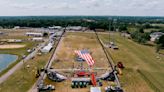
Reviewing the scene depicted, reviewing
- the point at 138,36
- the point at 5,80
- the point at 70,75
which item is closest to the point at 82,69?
the point at 70,75

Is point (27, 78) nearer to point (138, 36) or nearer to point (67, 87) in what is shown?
point (67, 87)

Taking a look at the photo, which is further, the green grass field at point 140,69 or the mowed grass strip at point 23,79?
the green grass field at point 140,69

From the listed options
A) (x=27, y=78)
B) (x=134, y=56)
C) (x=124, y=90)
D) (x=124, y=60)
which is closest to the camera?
(x=124, y=90)

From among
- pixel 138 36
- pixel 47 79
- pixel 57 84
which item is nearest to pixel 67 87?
pixel 57 84

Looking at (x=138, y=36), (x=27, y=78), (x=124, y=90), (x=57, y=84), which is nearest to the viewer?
(x=124, y=90)

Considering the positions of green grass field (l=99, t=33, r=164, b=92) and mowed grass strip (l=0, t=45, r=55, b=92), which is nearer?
mowed grass strip (l=0, t=45, r=55, b=92)

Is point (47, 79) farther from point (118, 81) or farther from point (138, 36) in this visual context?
point (138, 36)

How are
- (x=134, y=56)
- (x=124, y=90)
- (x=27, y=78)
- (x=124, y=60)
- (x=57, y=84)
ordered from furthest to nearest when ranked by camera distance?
(x=134, y=56), (x=124, y=60), (x=27, y=78), (x=57, y=84), (x=124, y=90)

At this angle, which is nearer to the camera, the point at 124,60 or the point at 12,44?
the point at 124,60

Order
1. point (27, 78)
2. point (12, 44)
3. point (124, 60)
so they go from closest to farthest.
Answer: point (27, 78) → point (124, 60) → point (12, 44)

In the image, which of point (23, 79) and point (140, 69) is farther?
point (140, 69)
